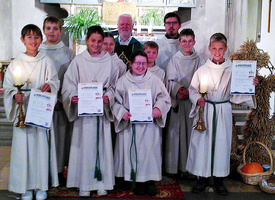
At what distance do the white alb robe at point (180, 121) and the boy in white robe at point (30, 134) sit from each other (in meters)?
1.47

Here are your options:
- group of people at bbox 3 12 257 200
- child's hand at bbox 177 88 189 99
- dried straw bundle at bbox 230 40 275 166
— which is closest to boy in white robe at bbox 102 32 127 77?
group of people at bbox 3 12 257 200

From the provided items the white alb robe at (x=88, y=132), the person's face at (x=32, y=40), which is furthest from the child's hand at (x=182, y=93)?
the person's face at (x=32, y=40)

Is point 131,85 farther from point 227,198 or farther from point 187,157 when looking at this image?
point 227,198

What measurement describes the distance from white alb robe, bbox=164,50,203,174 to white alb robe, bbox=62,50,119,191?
931mm

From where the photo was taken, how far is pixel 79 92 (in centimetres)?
365

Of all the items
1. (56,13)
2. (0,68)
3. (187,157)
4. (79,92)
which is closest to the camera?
(79,92)

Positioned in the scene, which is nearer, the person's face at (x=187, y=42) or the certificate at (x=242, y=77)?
the certificate at (x=242, y=77)

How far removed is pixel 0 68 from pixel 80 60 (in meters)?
5.30

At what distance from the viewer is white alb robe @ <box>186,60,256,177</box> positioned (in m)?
3.94

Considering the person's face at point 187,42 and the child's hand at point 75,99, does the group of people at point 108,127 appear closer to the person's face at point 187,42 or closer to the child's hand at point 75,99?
the child's hand at point 75,99

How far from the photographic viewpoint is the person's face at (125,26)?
466cm

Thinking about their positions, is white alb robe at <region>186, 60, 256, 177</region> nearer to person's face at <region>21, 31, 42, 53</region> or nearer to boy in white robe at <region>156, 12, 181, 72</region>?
boy in white robe at <region>156, 12, 181, 72</region>

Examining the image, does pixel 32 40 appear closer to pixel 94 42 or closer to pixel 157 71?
pixel 94 42

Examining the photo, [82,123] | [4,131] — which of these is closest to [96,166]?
[82,123]
